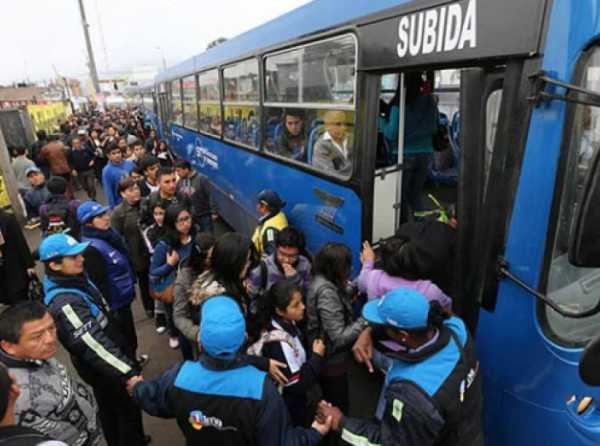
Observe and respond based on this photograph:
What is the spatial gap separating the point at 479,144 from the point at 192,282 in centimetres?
193

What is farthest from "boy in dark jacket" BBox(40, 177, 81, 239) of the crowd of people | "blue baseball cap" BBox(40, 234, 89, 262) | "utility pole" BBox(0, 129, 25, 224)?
"utility pole" BBox(0, 129, 25, 224)

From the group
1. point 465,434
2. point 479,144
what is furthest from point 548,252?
point 465,434

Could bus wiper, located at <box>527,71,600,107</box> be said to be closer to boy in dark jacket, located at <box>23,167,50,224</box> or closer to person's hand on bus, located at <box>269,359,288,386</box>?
person's hand on bus, located at <box>269,359,288,386</box>

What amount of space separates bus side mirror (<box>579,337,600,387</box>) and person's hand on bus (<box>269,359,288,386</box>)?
134 centimetres

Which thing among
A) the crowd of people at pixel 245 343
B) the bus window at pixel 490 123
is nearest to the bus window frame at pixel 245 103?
the crowd of people at pixel 245 343

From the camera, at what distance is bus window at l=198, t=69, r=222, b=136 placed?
6078 mm

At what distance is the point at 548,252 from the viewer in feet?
5.41

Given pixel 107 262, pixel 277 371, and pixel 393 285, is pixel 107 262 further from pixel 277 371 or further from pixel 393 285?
pixel 393 285

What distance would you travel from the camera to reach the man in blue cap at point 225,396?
1.60 meters

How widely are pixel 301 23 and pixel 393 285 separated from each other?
243cm

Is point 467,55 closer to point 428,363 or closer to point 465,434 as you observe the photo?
point 428,363

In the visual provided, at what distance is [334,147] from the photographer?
3176 mm

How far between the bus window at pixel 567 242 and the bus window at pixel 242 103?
3.33 m

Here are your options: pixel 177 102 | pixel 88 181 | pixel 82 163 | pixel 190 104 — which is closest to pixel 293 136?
pixel 190 104
